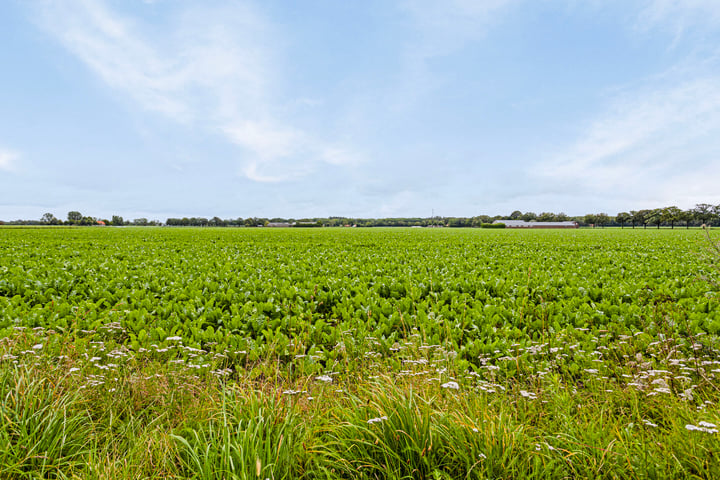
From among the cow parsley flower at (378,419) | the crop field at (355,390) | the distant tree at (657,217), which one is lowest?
the crop field at (355,390)

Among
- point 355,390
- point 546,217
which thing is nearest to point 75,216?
point 355,390

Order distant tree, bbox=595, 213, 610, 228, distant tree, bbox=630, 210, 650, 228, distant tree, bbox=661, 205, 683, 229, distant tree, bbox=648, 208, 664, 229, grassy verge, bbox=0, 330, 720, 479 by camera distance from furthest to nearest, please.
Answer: distant tree, bbox=595, 213, 610, 228, distant tree, bbox=630, 210, 650, 228, distant tree, bbox=648, 208, 664, 229, distant tree, bbox=661, 205, 683, 229, grassy verge, bbox=0, 330, 720, 479

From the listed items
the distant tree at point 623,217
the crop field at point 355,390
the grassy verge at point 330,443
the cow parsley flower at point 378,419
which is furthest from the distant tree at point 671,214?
the cow parsley flower at point 378,419

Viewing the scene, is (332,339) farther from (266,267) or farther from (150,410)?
(266,267)

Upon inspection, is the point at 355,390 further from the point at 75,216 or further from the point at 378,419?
the point at 75,216

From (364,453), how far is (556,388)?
7.66 feet

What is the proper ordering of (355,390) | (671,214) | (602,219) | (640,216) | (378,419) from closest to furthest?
1. (378,419)
2. (355,390)
3. (671,214)
4. (640,216)
5. (602,219)

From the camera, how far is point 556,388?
3.29 meters

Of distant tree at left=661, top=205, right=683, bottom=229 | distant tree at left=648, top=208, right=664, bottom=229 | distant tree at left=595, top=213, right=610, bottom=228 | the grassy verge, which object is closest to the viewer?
the grassy verge

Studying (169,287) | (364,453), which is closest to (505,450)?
(364,453)

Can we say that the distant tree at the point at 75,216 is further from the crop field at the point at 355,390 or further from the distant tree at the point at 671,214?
the distant tree at the point at 671,214

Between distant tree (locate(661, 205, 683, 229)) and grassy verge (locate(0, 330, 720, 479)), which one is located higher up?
distant tree (locate(661, 205, 683, 229))

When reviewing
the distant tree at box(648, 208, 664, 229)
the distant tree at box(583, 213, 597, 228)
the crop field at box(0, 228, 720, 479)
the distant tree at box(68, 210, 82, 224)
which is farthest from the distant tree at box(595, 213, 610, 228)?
the distant tree at box(68, 210, 82, 224)

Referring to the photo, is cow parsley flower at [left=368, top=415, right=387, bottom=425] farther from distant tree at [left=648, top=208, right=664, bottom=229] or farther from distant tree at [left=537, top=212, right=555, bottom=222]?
distant tree at [left=537, top=212, right=555, bottom=222]
